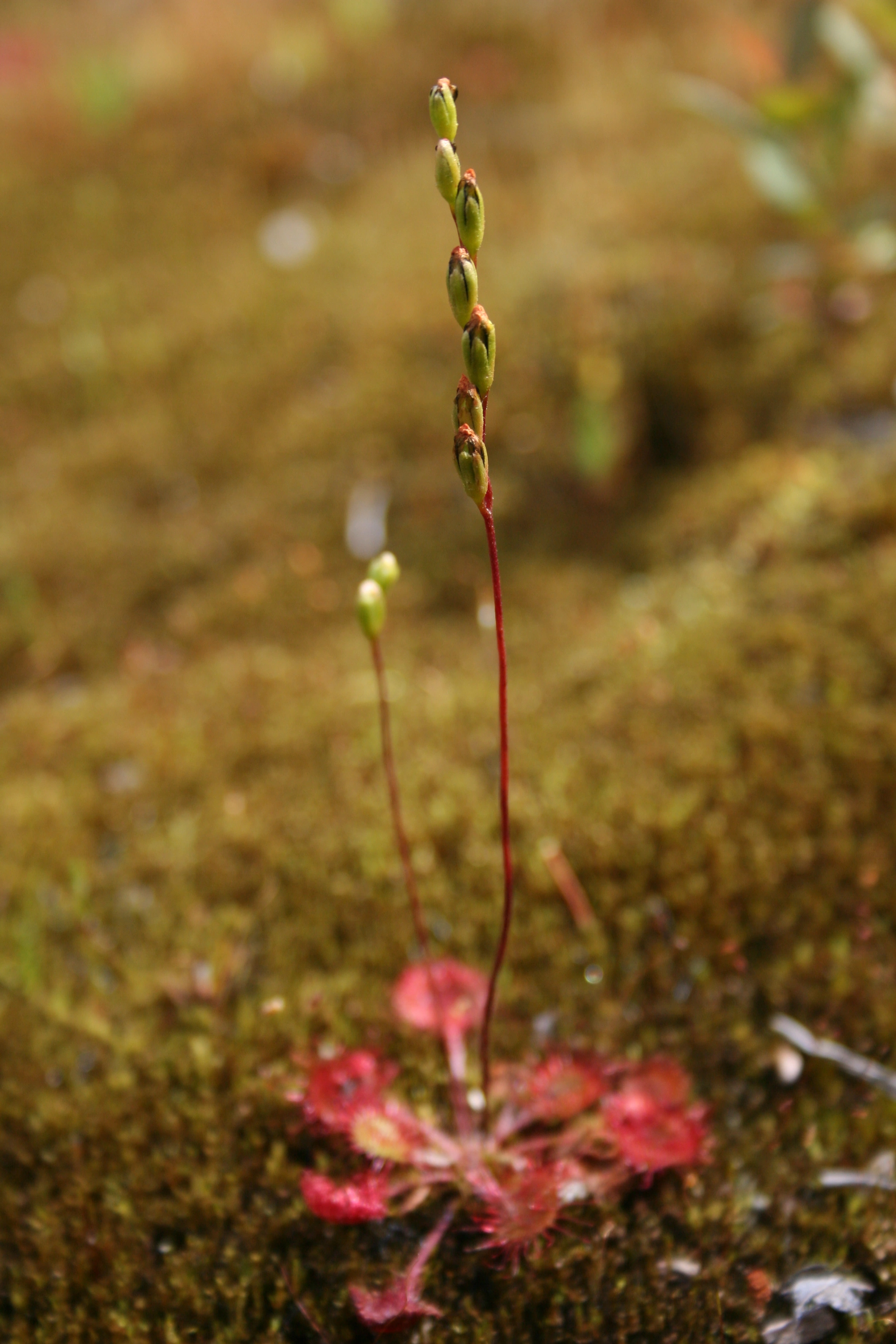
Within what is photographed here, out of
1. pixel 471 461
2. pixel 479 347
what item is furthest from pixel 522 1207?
pixel 479 347

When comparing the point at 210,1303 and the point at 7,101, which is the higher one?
the point at 7,101

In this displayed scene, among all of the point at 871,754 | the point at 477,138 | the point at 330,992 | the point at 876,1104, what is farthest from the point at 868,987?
the point at 477,138

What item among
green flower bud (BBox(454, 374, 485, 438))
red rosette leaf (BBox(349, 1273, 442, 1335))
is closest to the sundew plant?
red rosette leaf (BBox(349, 1273, 442, 1335))

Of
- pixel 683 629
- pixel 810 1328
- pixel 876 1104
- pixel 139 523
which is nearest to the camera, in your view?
pixel 810 1328

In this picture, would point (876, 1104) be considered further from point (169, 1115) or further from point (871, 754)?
point (169, 1115)

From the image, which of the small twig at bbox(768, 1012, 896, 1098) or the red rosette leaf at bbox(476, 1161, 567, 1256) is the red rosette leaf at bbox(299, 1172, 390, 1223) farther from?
the small twig at bbox(768, 1012, 896, 1098)
